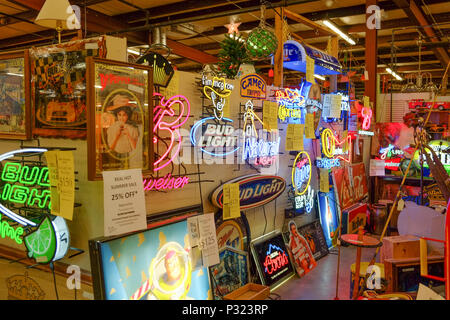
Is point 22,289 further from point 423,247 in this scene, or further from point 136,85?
point 423,247

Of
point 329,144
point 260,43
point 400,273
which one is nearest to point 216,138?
point 260,43

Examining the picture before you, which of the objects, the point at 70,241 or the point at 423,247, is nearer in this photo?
the point at 423,247

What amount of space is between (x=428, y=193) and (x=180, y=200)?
5023mm

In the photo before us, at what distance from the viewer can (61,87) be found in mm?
2699

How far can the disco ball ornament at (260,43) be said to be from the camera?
4.20 metres

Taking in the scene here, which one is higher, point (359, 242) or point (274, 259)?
point (359, 242)

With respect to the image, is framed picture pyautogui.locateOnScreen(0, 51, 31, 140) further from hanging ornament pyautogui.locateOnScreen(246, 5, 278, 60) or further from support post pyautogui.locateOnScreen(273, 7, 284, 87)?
support post pyautogui.locateOnScreen(273, 7, 284, 87)

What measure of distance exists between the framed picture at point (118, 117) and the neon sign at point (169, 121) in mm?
423

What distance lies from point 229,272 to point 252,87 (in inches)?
78.3

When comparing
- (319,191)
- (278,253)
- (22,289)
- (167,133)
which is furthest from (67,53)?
(319,191)

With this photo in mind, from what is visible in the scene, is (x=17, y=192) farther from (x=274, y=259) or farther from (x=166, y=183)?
(x=274, y=259)

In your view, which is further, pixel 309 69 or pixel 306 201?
pixel 306 201

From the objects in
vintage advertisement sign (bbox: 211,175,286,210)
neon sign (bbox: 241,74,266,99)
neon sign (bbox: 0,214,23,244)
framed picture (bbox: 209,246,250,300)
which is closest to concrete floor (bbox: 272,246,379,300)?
framed picture (bbox: 209,246,250,300)

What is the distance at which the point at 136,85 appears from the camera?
107 inches
